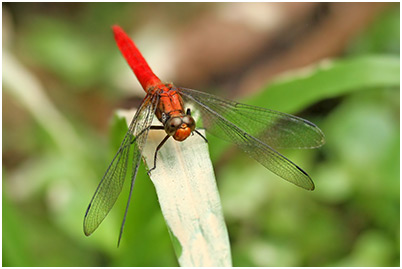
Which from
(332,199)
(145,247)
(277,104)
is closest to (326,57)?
(332,199)

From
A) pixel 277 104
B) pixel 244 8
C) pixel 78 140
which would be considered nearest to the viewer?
pixel 277 104

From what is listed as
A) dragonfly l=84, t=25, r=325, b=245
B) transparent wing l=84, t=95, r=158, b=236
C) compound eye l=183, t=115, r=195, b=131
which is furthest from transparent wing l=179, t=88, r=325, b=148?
transparent wing l=84, t=95, r=158, b=236

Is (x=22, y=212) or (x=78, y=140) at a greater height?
(x=78, y=140)

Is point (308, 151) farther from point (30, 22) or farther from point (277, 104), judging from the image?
point (30, 22)

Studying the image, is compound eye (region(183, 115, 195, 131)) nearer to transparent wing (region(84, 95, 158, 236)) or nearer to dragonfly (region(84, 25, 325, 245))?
dragonfly (region(84, 25, 325, 245))

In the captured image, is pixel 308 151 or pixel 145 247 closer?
pixel 145 247

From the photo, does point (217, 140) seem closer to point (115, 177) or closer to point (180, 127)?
point (180, 127)

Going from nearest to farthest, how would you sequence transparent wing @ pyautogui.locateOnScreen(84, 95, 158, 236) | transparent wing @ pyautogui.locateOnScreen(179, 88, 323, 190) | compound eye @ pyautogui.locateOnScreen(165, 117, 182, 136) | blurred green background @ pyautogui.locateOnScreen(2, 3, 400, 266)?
transparent wing @ pyautogui.locateOnScreen(84, 95, 158, 236)
compound eye @ pyautogui.locateOnScreen(165, 117, 182, 136)
transparent wing @ pyautogui.locateOnScreen(179, 88, 323, 190)
blurred green background @ pyautogui.locateOnScreen(2, 3, 400, 266)

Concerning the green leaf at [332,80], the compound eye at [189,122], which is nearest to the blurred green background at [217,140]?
the green leaf at [332,80]
